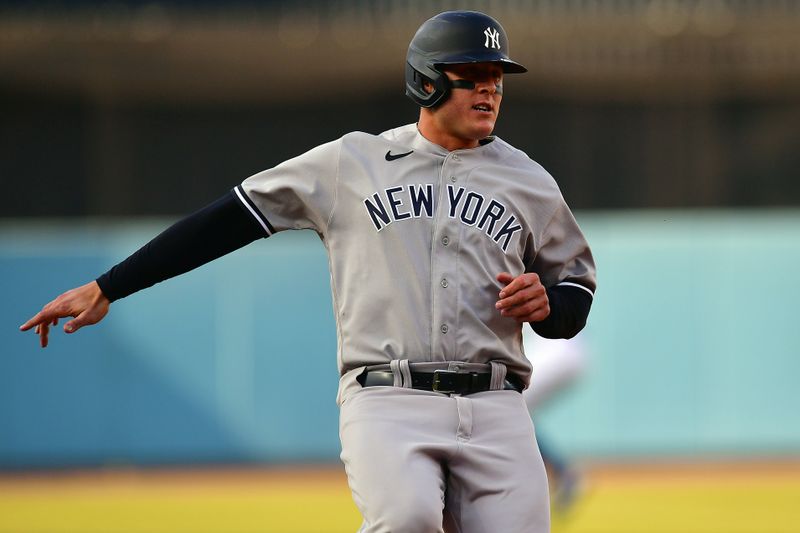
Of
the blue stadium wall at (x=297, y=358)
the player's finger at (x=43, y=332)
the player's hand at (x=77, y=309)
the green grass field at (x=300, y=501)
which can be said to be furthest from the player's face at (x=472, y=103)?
the blue stadium wall at (x=297, y=358)

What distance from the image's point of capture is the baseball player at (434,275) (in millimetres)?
3969

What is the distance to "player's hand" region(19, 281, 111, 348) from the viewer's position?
4.11 metres

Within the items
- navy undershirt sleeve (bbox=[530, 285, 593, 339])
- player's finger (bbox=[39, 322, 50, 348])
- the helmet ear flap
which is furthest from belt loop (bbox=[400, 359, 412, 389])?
player's finger (bbox=[39, 322, 50, 348])

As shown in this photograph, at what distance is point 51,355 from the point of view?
12.2 m

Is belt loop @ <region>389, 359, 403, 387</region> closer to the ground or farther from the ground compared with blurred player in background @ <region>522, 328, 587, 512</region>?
farther from the ground

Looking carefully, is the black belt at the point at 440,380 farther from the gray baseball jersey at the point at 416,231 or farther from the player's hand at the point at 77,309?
the player's hand at the point at 77,309

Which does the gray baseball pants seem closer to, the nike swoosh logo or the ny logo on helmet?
the nike swoosh logo

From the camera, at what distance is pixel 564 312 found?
4.19 m

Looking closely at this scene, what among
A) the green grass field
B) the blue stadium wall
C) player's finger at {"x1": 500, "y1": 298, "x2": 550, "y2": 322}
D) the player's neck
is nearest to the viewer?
player's finger at {"x1": 500, "y1": 298, "x2": 550, "y2": 322}

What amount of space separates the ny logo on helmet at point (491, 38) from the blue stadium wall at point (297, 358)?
8.19 metres

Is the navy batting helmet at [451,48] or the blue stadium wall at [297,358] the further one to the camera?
the blue stadium wall at [297,358]

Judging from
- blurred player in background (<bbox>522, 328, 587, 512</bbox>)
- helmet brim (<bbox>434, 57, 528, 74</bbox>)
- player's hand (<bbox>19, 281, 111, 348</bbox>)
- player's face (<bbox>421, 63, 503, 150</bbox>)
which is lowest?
blurred player in background (<bbox>522, 328, 587, 512</bbox>)

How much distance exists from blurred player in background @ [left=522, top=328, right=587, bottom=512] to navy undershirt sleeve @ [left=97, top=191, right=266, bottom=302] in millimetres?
4752

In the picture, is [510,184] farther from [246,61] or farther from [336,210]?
[246,61]
